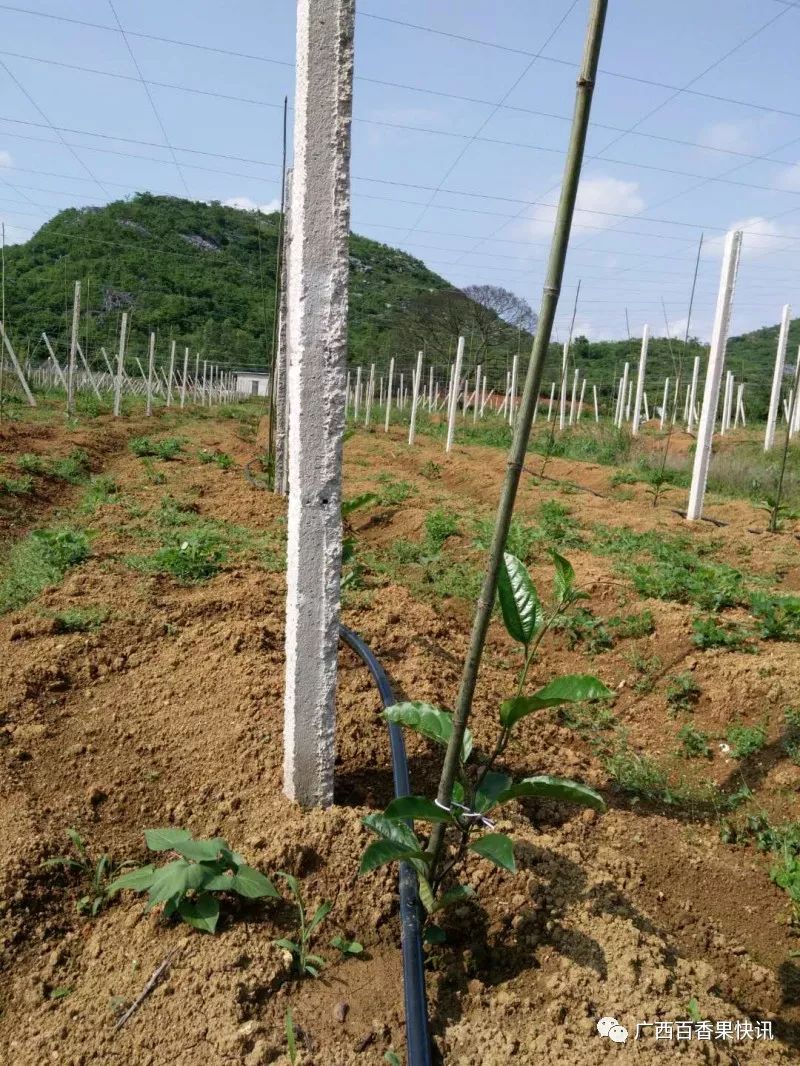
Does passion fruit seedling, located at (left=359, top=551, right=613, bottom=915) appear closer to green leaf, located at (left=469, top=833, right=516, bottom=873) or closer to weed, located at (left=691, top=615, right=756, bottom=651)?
green leaf, located at (left=469, top=833, right=516, bottom=873)

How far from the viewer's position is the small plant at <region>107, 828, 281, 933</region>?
1778mm

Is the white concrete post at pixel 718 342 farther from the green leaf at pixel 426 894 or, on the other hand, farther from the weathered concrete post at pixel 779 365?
the green leaf at pixel 426 894

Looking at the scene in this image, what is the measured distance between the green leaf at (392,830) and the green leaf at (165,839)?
496 millimetres

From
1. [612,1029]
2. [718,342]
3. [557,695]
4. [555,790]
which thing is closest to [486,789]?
[555,790]

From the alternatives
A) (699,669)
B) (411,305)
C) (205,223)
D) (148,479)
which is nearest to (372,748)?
(699,669)

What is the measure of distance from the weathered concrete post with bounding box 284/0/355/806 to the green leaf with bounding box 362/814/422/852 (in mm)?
509

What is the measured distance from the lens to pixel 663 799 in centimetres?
292

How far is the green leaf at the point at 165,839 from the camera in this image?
72.4 inches

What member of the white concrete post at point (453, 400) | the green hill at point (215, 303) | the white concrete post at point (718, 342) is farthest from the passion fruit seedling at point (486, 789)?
the green hill at point (215, 303)

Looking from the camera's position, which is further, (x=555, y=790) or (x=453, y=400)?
(x=453, y=400)

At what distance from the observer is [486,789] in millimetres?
1858

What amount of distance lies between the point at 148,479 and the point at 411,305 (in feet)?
121

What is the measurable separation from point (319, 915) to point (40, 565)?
3733mm

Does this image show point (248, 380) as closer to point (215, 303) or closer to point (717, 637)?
point (215, 303)
